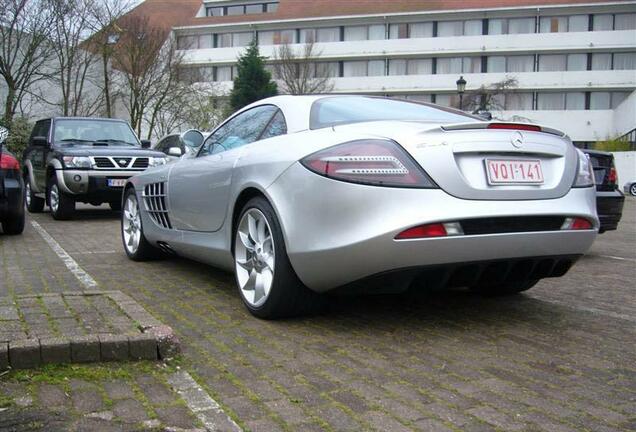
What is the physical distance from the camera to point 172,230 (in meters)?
5.35

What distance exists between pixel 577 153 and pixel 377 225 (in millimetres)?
1535

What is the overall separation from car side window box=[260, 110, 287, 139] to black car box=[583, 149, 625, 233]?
460 centimetres

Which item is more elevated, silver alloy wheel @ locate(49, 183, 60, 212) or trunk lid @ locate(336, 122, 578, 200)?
trunk lid @ locate(336, 122, 578, 200)

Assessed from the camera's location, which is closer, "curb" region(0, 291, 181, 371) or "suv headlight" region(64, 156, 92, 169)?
"curb" region(0, 291, 181, 371)

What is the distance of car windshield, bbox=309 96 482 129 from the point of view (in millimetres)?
4019

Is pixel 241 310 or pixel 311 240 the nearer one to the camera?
pixel 311 240

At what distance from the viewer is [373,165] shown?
335 centimetres

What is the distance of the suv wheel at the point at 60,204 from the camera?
10.7m

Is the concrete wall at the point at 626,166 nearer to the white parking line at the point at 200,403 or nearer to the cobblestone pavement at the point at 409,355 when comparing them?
the cobblestone pavement at the point at 409,355

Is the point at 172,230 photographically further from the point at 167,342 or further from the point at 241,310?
the point at 167,342

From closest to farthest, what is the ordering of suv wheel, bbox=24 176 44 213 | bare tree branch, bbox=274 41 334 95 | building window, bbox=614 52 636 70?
suv wheel, bbox=24 176 44 213
building window, bbox=614 52 636 70
bare tree branch, bbox=274 41 334 95

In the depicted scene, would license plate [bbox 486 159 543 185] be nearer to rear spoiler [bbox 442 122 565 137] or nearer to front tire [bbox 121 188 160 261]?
rear spoiler [bbox 442 122 565 137]

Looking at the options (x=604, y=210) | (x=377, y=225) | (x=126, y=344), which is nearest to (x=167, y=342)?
(x=126, y=344)

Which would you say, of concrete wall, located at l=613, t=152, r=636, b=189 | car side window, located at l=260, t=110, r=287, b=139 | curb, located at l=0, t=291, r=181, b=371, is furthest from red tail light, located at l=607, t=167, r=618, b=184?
concrete wall, located at l=613, t=152, r=636, b=189
